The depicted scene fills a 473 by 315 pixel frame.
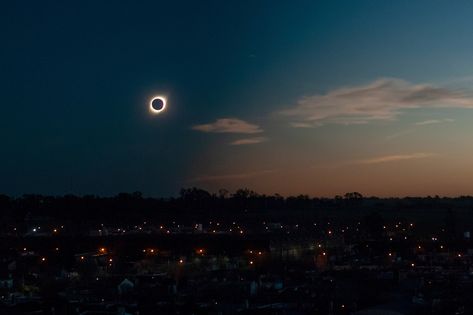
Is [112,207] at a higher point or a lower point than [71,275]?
higher

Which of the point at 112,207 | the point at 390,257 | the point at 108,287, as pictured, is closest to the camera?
the point at 108,287

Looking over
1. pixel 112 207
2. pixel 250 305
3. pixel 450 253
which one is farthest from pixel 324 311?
pixel 112 207

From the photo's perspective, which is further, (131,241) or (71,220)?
(71,220)

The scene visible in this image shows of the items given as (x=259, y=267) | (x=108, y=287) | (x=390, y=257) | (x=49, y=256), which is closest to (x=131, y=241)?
(x=49, y=256)

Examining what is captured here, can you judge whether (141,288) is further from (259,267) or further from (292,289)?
(259,267)

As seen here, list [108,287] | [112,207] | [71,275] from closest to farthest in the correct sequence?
[108,287] → [71,275] → [112,207]

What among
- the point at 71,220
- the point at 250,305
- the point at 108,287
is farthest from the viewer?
the point at 71,220

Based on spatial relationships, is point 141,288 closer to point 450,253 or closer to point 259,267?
point 259,267

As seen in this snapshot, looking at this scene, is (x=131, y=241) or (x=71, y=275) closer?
(x=71, y=275)

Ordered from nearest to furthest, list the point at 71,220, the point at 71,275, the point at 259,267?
the point at 71,275 → the point at 259,267 → the point at 71,220
